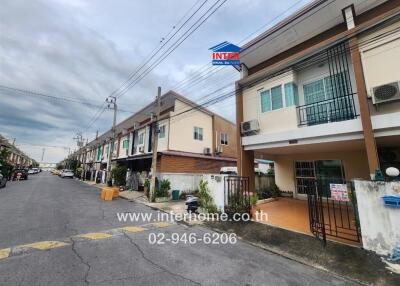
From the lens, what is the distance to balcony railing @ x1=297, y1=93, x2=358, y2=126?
780 centimetres

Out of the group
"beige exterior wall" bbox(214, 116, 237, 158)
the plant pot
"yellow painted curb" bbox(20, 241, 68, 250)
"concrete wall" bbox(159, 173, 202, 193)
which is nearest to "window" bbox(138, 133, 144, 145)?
"beige exterior wall" bbox(214, 116, 237, 158)

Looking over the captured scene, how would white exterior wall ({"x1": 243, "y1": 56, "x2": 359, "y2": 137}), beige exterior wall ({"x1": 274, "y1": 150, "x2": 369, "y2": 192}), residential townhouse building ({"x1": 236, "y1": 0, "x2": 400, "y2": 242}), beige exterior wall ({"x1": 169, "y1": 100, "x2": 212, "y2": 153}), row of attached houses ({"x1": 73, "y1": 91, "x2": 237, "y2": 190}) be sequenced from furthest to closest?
beige exterior wall ({"x1": 169, "y1": 100, "x2": 212, "y2": 153})
row of attached houses ({"x1": 73, "y1": 91, "x2": 237, "y2": 190})
beige exterior wall ({"x1": 274, "y1": 150, "x2": 369, "y2": 192})
white exterior wall ({"x1": 243, "y1": 56, "x2": 359, "y2": 137})
residential townhouse building ({"x1": 236, "y1": 0, "x2": 400, "y2": 242})

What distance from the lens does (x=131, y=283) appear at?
3730 mm

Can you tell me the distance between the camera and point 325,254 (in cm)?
512

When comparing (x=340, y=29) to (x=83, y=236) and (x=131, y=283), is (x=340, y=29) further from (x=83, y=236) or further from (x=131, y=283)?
(x=83, y=236)

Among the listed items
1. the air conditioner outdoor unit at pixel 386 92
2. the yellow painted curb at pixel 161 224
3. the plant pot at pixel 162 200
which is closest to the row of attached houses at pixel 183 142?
the plant pot at pixel 162 200

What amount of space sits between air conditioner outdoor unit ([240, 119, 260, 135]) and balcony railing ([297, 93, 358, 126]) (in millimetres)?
1919

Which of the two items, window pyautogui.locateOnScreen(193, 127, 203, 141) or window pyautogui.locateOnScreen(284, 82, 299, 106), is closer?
window pyautogui.locateOnScreen(284, 82, 299, 106)

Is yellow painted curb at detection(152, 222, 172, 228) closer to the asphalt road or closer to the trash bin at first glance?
the asphalt road

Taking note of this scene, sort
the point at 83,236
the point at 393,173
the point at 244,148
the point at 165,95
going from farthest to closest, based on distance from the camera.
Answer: the point at 165,95 < the point at 244,148 < the point at 83,236 < the point at 393,173

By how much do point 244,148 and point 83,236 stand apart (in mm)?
7755

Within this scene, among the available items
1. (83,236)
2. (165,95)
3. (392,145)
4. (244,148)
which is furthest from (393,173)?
(165,95)

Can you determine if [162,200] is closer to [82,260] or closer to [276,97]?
[82,260]

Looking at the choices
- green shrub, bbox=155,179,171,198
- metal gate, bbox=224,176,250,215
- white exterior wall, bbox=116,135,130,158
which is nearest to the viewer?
metal gate, bbox=224,176,250,215
